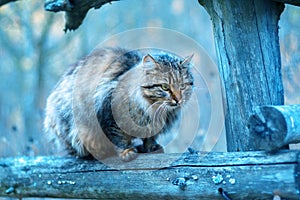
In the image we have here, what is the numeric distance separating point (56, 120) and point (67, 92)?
210mm

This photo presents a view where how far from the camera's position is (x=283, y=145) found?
269 cm

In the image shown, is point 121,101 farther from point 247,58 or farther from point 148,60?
point 247,58

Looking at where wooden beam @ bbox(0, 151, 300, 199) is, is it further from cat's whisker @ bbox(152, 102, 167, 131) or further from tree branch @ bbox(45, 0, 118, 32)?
tree branch @ bbox(45, 0, 118, 32)

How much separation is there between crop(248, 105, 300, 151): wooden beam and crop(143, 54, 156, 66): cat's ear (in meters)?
0.82

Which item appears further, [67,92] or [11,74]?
[11,74]

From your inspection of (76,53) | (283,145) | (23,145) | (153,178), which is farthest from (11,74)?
(283,145)

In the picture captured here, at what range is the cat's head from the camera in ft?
10.8

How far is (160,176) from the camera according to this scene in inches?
124

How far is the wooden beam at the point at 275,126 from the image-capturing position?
8.64ft

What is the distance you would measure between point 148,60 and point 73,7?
2.24 ft

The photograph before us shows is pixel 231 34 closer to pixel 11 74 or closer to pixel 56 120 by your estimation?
pixel 56 120

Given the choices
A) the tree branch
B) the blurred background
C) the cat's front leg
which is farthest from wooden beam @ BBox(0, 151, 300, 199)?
the blurred background

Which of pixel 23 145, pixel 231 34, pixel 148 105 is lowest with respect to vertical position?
pixel 23 145

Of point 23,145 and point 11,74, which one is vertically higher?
point 11,74
